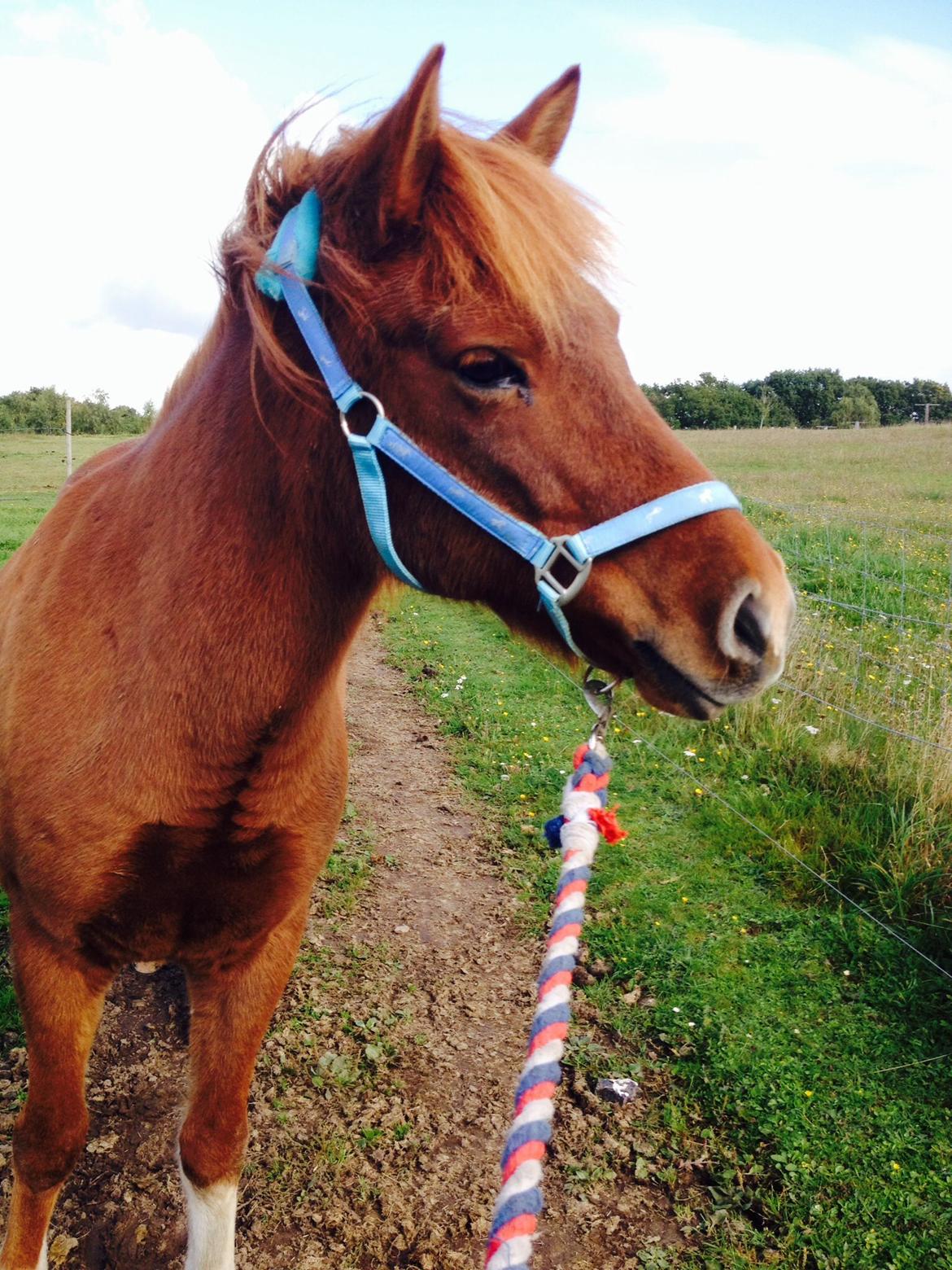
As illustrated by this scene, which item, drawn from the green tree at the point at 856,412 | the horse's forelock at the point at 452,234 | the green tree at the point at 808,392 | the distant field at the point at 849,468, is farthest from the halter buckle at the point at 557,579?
the green tree at the point at 808,392

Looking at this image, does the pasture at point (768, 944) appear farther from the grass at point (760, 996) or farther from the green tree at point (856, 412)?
the green tree at point (856, 412)

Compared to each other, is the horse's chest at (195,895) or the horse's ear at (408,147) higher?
the horse's ear at (408,147)

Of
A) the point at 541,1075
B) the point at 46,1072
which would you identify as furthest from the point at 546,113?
the point at 46,1072

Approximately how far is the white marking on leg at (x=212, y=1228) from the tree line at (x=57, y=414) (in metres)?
38.1

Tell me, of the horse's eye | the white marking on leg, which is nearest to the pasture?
the horse's eye

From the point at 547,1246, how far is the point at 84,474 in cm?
299

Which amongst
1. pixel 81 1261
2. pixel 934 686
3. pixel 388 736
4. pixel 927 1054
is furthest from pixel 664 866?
pixel 81 1261

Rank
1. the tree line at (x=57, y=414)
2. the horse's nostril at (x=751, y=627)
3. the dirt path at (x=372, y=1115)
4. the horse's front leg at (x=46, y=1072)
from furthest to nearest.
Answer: the tree line at (x=57, y=414) < the dirt path at (x=372, y=1115) < the horse's front leg at (x=46, y=1072) < the horse's nostril at (x=751, y=627)

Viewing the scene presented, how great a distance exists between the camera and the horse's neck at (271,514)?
1781mm

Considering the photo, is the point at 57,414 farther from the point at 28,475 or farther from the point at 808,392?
the point at 808,392

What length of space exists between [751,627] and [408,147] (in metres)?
1.11

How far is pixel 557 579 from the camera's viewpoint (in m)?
1.62

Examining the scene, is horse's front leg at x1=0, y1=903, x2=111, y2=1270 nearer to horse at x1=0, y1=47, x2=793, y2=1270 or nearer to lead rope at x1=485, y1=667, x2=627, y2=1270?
horse at x1=0, y1=47, x2=793, y2=1270

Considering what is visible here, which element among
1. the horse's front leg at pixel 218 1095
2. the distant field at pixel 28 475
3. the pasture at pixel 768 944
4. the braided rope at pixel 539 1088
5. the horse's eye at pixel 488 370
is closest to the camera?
the braided rope at pixel 539 1088
